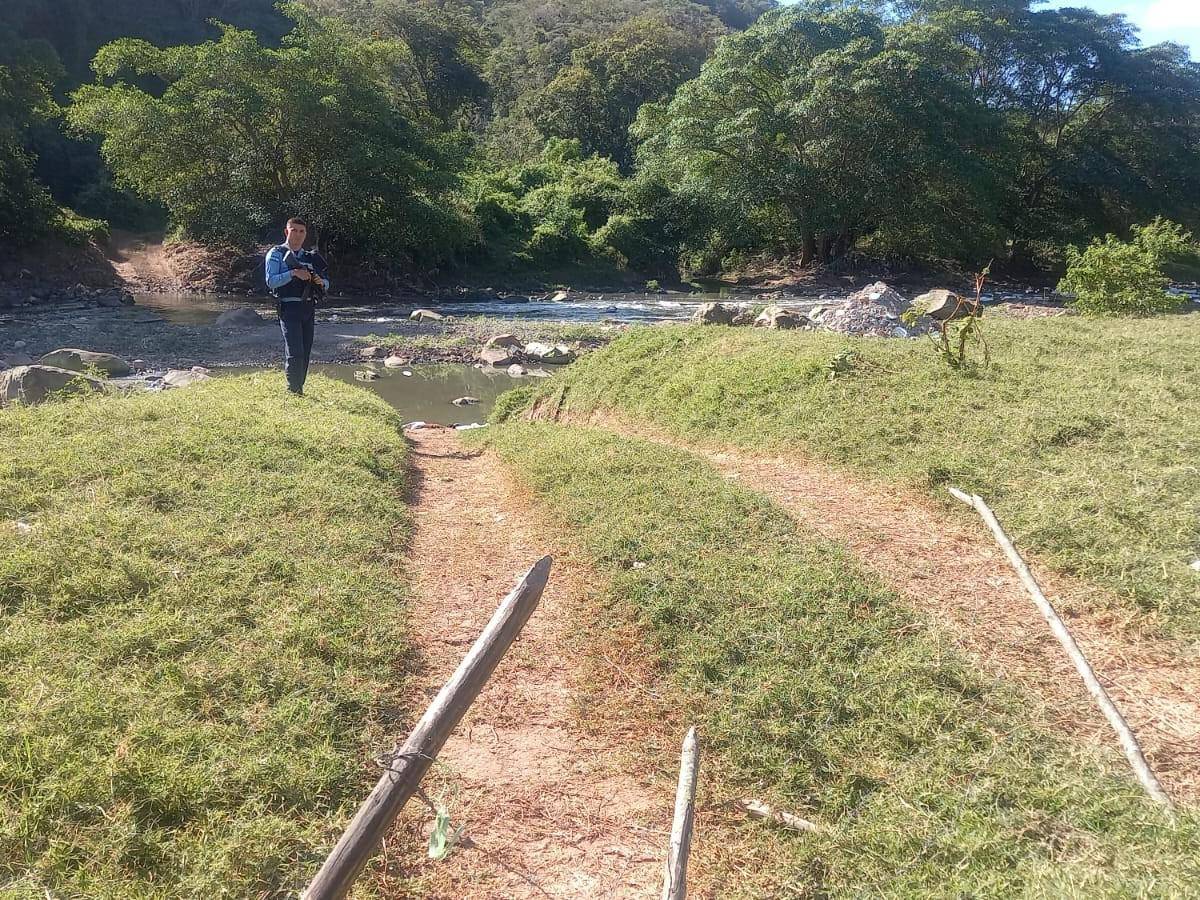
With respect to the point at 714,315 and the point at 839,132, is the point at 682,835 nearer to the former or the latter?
the point at 714,315

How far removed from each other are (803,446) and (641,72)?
40.9m

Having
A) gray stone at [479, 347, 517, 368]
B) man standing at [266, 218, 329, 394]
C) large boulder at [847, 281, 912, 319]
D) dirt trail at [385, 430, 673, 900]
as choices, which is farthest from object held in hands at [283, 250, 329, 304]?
large boulder at [847, 281, 912, 319]

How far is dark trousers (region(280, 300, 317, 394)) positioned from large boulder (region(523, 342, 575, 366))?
8.60 metres

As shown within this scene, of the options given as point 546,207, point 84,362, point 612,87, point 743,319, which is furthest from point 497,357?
point 612,87

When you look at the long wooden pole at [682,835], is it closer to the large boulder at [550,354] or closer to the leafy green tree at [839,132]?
the large boulder at [550,354]

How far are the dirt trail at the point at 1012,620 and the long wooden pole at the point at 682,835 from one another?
6.02ft

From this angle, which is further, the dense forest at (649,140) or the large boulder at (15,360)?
the dense forest at (649,140)

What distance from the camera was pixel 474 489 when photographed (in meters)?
7.29

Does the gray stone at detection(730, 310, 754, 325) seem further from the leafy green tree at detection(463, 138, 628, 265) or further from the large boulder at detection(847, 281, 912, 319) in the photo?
the leafy green tree at detection(463, 138, 628, 265)

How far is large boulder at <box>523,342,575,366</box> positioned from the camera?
17.2 meters

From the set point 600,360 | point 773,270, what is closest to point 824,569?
point 600,360

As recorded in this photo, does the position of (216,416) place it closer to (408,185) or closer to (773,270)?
(408,185)

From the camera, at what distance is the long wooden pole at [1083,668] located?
9.96ft

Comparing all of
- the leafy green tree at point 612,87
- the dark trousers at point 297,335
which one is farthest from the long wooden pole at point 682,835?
the leafy green tree at point 612,87
